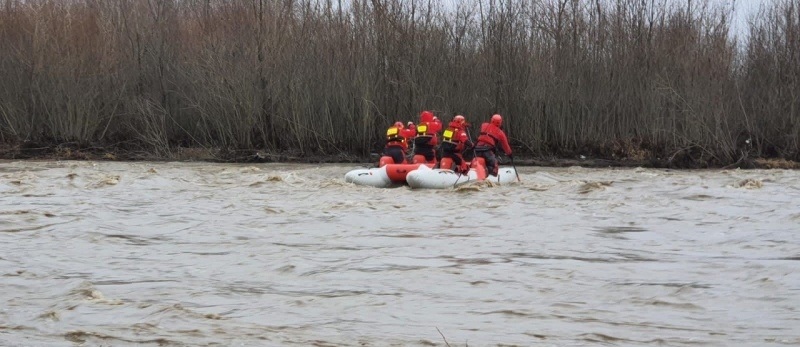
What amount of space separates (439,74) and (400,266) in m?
15.1

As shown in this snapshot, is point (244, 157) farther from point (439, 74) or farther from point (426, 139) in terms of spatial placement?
Answer: point (426, 139)

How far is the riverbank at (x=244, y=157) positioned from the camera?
23.4 meters

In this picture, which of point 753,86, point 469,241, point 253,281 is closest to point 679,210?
point 469,241

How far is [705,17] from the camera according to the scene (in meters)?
24.3

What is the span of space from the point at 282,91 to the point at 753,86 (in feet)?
37.9

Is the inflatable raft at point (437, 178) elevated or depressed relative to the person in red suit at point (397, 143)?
depressed

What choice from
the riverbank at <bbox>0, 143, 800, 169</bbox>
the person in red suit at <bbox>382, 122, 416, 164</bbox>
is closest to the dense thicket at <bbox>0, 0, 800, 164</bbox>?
the riverbank at <bbox>0, 143, 800, 169</bbox>

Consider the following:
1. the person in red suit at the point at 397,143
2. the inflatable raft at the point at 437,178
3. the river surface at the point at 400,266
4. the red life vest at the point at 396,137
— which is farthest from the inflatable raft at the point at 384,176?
the red life vest at the point at 396,137

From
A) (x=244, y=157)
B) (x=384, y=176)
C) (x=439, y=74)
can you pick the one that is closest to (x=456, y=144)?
(x=384, y=176)

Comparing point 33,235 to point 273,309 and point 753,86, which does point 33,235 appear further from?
point 753,86

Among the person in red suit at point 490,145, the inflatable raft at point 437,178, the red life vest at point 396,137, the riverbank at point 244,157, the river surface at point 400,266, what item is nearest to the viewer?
the river surface at point 400,266

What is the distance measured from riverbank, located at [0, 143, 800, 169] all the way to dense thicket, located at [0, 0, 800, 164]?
0.24 meters

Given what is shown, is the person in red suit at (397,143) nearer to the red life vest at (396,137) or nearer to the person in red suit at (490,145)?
the red life vest at (396,137)

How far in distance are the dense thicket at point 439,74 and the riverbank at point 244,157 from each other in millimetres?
236
